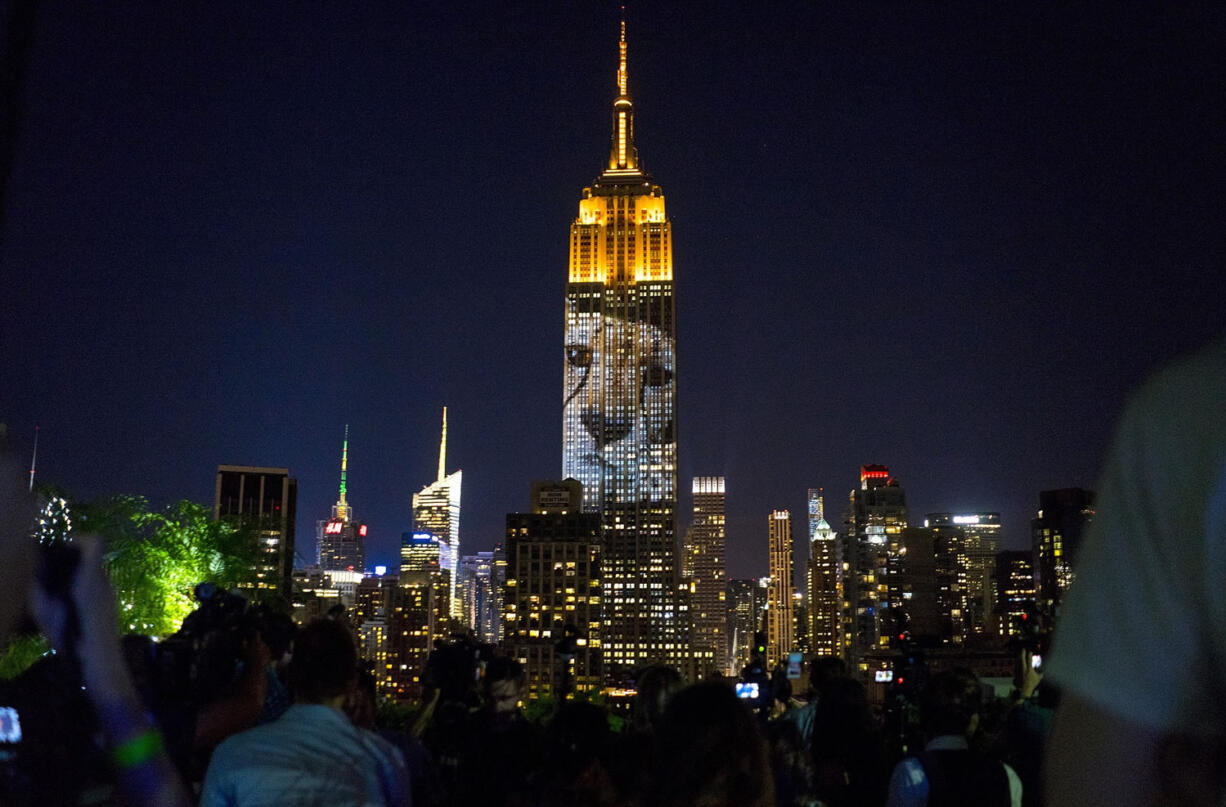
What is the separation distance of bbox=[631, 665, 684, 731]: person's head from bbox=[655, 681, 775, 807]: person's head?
102 inches

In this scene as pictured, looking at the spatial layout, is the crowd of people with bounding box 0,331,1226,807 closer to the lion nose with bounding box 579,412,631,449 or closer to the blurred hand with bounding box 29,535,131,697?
the blurred hand with bounding box 29,535,131,697

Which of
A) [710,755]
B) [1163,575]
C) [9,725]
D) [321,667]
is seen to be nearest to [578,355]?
[321,667]

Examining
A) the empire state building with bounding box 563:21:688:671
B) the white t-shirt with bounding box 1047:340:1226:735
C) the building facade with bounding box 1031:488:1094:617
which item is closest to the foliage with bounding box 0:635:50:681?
the white t-shirt with bounding box 1047:340:1226:735

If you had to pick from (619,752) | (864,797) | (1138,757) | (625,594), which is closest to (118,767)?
(1138,757)

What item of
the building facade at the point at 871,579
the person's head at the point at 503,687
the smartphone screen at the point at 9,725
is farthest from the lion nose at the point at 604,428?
the smartphone screen at the point at 9,725

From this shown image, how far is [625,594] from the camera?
6619 inches

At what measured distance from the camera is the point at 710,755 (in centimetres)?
284

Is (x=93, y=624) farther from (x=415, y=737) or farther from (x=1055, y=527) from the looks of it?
(x=1055, y=527)

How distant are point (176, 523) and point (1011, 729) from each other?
29.7 metres

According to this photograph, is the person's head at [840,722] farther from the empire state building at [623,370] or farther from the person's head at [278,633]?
the empire state building at [623,370]

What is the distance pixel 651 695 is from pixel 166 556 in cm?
2739

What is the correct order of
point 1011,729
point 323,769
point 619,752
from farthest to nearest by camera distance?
point 1011,729 → point 619,752 → point 323,769

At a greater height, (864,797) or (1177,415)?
(1177,415)

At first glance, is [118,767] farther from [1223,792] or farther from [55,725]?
[1223,792]
